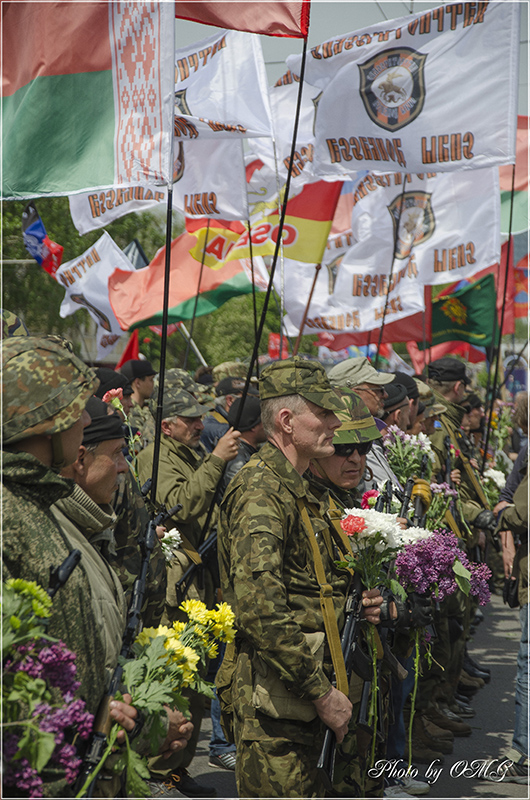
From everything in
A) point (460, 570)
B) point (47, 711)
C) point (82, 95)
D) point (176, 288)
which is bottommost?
point (460, 570)

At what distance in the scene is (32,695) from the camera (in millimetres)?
1923

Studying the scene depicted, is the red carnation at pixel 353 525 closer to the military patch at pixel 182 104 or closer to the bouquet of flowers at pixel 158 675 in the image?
the bouquet of flowers at pixel 158 675

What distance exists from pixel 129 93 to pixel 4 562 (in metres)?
3.09

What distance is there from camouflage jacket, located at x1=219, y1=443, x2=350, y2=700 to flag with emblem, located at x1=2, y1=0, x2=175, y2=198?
6.12 ft

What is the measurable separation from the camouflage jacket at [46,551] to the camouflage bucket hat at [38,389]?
93 millimetres

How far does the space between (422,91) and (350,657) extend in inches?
222

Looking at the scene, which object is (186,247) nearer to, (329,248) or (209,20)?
(329,248)

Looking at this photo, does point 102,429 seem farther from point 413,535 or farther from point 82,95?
point 82,95

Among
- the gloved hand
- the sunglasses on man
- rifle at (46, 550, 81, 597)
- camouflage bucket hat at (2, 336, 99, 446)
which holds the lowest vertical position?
the gloved hand

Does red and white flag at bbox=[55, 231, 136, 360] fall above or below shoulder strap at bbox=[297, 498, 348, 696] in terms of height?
above

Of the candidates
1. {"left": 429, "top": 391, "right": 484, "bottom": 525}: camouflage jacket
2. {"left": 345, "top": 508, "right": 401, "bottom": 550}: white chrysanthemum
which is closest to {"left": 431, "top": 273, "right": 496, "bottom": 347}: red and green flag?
{"left": 429, "top": 391, "right": 484, "bottom": 525}: camouflage jacket

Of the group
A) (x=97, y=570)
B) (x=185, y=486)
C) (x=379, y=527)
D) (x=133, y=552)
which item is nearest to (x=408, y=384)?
(x=185, y=486)

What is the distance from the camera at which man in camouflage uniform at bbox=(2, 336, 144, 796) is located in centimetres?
215

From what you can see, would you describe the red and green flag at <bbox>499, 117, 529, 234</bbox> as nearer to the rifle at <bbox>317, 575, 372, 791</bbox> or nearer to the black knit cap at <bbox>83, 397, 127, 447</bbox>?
the rifle at <bbox>317, 575, 372, 791</bbox>
